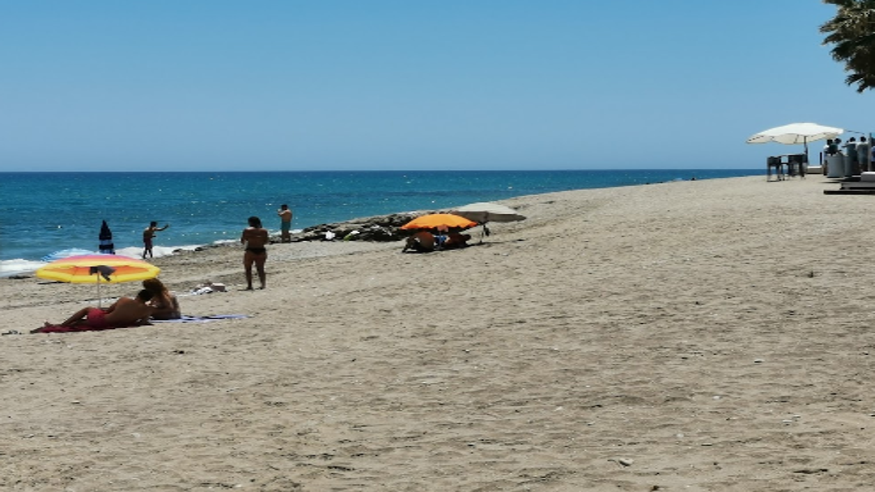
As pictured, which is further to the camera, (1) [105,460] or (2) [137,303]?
(2) [137,303]

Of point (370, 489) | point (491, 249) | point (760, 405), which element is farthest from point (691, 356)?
point (491, 249)

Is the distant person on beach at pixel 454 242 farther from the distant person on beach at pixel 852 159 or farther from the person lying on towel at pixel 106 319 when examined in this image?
the distant person on beach at pixel 852 159

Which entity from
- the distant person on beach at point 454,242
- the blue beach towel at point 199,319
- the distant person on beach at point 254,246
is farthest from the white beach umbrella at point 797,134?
the blue beach towel at point 199,319

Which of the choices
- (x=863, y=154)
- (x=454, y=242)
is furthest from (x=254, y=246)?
(x=863, y=154)

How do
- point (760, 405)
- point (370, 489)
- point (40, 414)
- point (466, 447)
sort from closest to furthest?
point (370, 489) < point (466, 447) < point (760, 405) < point (40, 414)

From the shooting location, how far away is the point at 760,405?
24.1ft

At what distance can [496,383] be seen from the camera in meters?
8.57

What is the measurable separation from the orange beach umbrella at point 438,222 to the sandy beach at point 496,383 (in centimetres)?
406

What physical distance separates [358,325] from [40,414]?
4266 millimetres

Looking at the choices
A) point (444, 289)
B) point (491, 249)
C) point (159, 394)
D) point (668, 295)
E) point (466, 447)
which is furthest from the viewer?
point (491, 249)

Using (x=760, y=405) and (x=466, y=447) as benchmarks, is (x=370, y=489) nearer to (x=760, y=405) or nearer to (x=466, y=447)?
(x=466, y=447)

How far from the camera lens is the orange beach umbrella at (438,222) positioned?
2011 cm

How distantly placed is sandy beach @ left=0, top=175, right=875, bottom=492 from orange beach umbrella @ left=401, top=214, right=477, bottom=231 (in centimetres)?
406

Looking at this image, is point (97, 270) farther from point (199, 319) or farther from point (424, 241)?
point (424, 241)
